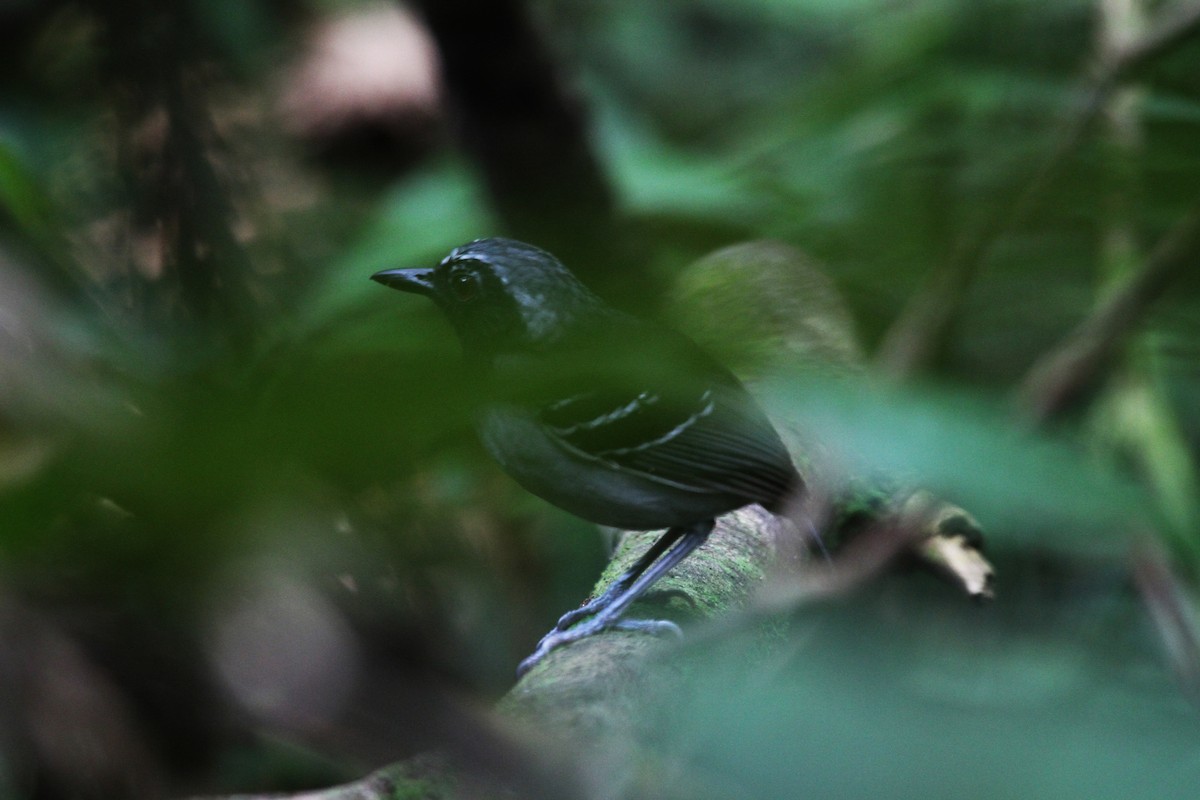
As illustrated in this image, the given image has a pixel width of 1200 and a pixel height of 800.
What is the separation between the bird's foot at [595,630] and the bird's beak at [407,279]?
19.7 inches

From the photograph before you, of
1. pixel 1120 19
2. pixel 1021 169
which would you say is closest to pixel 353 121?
pixel 1120 19

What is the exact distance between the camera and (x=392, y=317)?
0.39 m

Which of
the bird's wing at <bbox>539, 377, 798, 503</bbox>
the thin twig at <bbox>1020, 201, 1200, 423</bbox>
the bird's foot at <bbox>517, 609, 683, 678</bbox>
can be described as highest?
the bird's wing at <bbox>539, 377, 798, 503</bbox>

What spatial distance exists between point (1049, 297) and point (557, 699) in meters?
0.66

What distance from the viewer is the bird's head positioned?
0.83m

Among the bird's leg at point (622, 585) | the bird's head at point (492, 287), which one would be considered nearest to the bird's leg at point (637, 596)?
the bird's leg at point (622, 585)

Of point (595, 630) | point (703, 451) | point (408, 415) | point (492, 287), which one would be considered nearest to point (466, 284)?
point (492, 287)

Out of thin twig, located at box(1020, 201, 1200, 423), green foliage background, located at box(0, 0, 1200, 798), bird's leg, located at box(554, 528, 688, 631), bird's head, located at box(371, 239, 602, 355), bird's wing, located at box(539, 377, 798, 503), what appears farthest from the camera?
thin twig, located at box(1020, 201, 1200, 423)

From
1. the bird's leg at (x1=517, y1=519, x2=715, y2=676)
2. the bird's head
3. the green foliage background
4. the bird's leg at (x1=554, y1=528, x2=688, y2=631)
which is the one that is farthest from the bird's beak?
the bird's leg at (x1=554, y1=528, x2=688, y2=631)

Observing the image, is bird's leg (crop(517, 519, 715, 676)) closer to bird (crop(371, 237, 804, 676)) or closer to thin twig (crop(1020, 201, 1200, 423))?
bird (crop(371, 237, 804, 676))

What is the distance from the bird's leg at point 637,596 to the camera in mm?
1396

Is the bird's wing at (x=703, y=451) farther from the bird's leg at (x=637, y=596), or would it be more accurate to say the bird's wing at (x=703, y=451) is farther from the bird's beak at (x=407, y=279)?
the bird's beak at (x=407, y=279)

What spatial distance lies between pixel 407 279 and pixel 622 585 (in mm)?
717

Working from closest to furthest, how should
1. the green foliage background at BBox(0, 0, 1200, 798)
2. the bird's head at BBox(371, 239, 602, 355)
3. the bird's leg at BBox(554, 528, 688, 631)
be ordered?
the green foliage background at BBox(0, 0, 1200, 798)
the bird's head at BBox(371, 239, 602, 355)
the bird's leg at BBox(554, 528, 688, 631)
